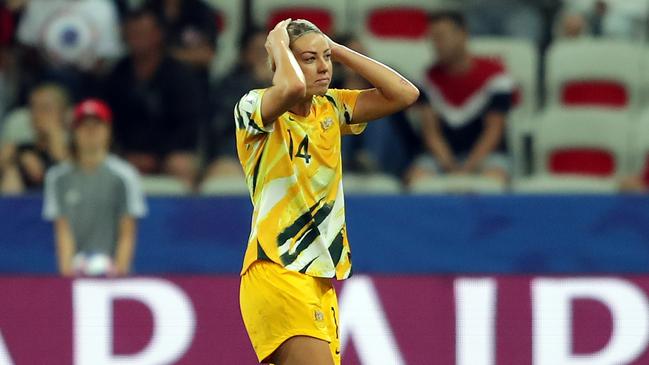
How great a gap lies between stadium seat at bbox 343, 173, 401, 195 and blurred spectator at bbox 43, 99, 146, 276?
143 centimetres

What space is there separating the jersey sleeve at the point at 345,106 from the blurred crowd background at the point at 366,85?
425cm

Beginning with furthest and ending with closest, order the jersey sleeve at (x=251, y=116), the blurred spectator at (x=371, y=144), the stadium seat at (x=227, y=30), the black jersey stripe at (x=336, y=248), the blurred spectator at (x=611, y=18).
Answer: the blurred spectator at (x=611, y=18) < the stadium seat at (x=227, y=30) < the blurred spectator at (x=371, y=144) < the black jersey stripe at (x=336, y=248) < the jersey sleeve at (x=251, y=116)

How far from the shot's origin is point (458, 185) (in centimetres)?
1030

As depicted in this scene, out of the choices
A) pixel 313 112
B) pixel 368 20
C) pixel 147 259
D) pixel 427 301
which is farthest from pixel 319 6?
pixel 313 112

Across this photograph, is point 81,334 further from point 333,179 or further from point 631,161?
point 631,161

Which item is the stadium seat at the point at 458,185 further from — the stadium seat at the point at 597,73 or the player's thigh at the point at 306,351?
the player's thigh at the point at 306,351

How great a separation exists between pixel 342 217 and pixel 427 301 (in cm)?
212

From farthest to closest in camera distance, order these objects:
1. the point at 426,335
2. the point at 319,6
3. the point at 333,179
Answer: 1. the point at 319,6
2. the point at 426,335
3. the point at 333,179

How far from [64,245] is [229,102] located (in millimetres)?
1569

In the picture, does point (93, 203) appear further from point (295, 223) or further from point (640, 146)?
point (295, 223)

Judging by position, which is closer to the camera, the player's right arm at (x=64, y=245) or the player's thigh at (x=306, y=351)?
Answer: the player's thigh at (x=306, y=351)

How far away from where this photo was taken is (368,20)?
1123cm

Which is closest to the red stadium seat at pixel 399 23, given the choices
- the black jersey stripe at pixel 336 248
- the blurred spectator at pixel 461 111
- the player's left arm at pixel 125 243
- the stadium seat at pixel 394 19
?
the stadium seat at pixel 394 19

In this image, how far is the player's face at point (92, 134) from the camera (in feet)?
31.8
